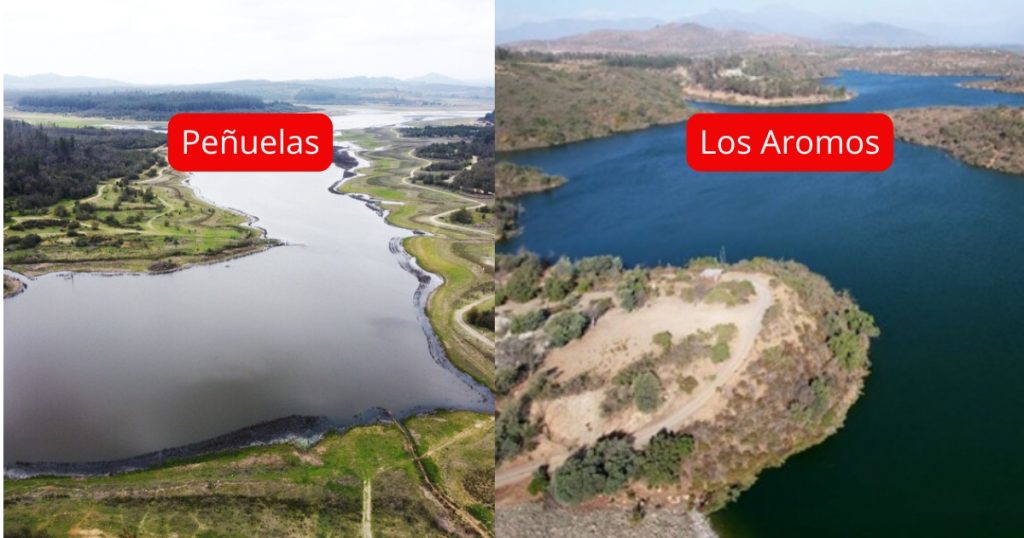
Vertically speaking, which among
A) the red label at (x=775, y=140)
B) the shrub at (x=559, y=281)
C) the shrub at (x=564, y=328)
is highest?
the red label at (x=775, y=140)

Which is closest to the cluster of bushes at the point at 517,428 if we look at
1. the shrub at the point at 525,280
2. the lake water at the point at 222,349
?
the shrub at the point at 525,280

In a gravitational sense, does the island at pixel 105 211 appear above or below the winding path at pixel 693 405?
above

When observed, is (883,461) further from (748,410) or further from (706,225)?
(706,225)

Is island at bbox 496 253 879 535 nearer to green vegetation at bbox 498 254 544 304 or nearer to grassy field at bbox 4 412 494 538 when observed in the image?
green vegetation at bbox 498 254 544 304

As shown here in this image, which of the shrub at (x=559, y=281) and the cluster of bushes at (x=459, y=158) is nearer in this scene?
the shrub at (x=559, y=281)

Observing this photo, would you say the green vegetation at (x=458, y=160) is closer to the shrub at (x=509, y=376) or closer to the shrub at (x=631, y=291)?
the shrub at (x=631, y=291)

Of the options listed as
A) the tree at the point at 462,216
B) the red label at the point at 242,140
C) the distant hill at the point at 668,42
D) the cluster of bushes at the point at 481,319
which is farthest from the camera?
the tree at the point at 462,216

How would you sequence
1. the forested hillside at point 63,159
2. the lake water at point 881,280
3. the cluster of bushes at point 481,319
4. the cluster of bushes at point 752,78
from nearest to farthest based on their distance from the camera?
the lake water at point 881,280, the cluster of bushes at point 481,319, the forested hillside at point 63,159, the cluster of bushes at point 752,78

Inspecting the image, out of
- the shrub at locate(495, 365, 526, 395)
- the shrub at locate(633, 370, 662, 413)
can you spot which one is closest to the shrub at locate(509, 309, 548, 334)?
the shrub at locate(495, 365, 526, 395)
